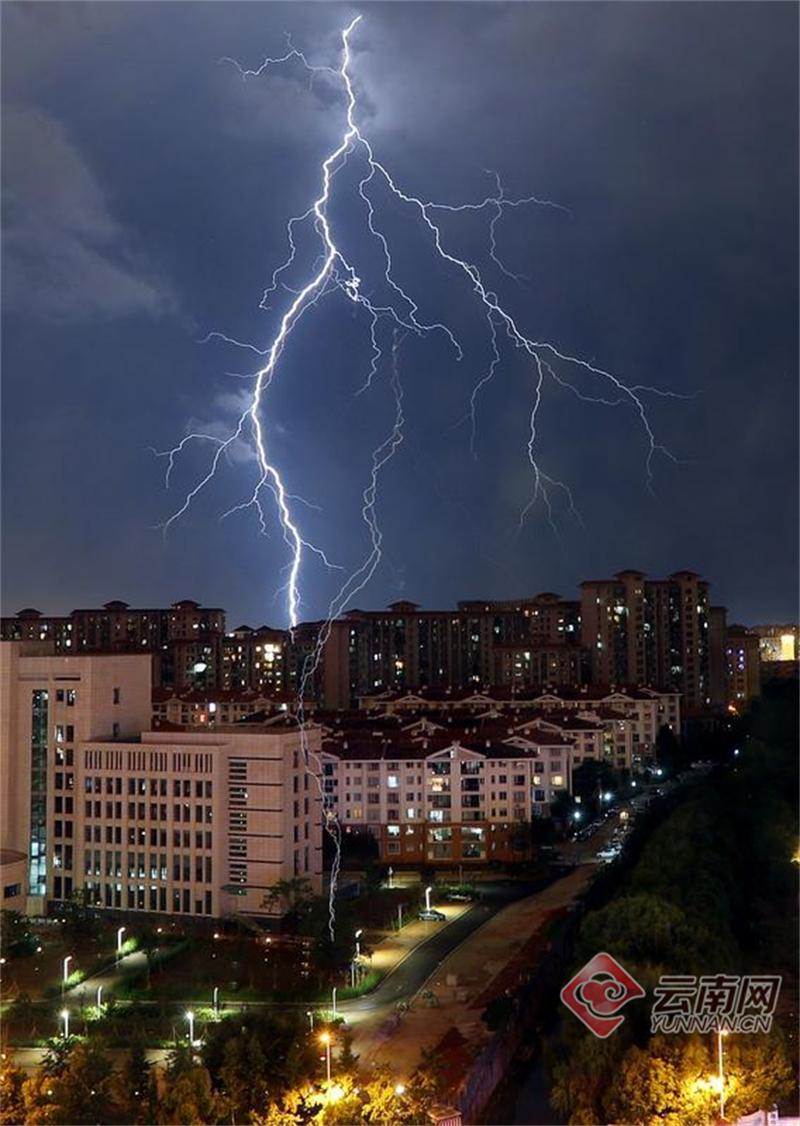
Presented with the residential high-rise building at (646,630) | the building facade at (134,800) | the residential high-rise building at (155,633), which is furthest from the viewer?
the residential high-rise building at (155,633)

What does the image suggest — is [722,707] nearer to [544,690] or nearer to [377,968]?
[544,690]

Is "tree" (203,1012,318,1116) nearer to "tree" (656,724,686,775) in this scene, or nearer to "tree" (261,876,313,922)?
"tree" (261,876,313,922)

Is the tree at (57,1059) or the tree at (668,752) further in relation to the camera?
the tree at (668,752)

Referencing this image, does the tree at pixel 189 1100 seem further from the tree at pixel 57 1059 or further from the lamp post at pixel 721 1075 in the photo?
the lamp post at pixel 721 1075

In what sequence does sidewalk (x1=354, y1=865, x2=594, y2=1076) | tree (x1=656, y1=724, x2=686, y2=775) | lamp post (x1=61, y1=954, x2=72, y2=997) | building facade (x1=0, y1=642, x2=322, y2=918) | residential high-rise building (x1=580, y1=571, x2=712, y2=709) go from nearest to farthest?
sidewalk (x1=354, y1=865, x2=594, y2=1076) → lamp post (x1=61, y1=954, x2=72, y2=997) → building facade (x1=0, y1=642, x2=322, y2=918) → tree (x1=656, y1=724, x2=686, y2=775) → residential high-rise building (x1=580, y1=571, x2=712, y2=709)

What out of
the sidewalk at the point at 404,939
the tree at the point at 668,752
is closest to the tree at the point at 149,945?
the sidewalk at the point at 404,939

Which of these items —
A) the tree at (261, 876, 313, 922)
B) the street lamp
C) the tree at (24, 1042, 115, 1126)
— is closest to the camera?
the tree at (24, 1042, 115, 1126)

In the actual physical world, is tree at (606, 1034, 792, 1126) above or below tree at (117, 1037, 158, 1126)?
above

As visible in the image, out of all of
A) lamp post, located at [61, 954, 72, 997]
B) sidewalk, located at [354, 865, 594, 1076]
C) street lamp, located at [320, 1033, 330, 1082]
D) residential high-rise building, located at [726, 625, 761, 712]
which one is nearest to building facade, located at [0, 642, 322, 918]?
lamp post, located at [61, 954, 72, 997]
